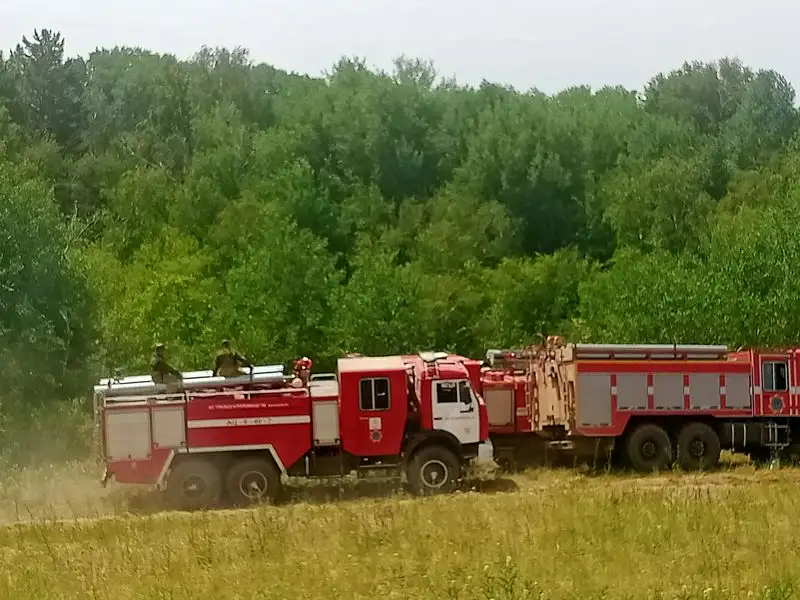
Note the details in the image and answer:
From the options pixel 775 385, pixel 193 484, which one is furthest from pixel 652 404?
pixel 193 484

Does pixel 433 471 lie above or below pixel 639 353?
below

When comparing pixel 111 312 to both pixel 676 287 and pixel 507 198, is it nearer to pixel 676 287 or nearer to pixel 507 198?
pixel 676 287

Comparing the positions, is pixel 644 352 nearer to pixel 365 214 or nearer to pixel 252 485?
pixel 252 485

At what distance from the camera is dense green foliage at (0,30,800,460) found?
3559cm

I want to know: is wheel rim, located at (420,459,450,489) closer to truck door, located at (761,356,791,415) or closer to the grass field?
the grass field

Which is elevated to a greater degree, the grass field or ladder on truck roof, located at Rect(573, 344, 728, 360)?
ladder on truck roof, located at Rect(573, 344, 728, 360)

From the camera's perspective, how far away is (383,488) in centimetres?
2109

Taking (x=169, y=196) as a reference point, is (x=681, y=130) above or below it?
above

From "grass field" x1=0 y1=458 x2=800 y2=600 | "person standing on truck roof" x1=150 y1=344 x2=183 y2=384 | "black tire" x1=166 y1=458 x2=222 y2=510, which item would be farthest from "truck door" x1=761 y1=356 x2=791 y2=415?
"person standing on truck roof" x1=150 y1=344 x2=183 y2=384

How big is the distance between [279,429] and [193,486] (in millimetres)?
1781

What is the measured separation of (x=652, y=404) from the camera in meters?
23.2

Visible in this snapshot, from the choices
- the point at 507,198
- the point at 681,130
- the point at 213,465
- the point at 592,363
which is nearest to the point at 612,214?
the point at 507,198

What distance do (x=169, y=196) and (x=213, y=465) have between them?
40507mm

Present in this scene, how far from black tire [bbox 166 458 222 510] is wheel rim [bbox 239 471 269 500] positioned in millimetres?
404
